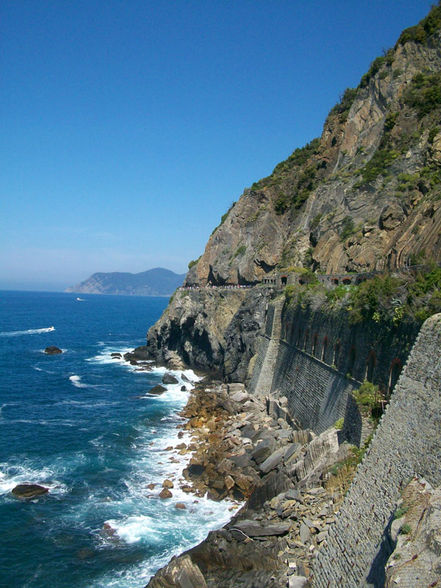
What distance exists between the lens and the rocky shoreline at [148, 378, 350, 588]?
18.0m

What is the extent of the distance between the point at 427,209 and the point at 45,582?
30659 mm

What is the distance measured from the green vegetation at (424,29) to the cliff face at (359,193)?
0.42 ft

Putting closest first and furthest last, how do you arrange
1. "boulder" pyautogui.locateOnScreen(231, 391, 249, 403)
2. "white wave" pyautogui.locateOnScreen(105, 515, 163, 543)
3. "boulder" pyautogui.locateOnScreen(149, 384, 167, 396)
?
"white wave" pyautogui.locateOnScreen(105, 515, 163, 543), "boulder" pyautogui.locateOnScreen(231, 391, 249, 403), "boulder" pyautogui.locateOnScreen(149, 384, 167, 396)

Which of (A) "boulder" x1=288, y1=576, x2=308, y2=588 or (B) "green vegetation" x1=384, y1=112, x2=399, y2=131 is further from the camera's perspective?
(B) "green vegetation" x1=384, y1=112, x2=399, y2=131

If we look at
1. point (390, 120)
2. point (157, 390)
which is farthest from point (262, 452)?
point (390, 120)

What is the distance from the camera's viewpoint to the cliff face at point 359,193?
4038 centimetres

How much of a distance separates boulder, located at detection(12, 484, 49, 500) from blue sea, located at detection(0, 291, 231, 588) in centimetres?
36

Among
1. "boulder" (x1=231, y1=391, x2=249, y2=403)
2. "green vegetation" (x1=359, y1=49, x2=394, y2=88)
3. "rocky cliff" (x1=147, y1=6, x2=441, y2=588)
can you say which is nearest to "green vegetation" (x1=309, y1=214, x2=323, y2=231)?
"rocky cliff" (x1=147, y1=6, x2=441, y2=588)

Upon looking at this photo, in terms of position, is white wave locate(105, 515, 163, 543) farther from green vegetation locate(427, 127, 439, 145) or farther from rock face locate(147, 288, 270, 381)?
green vegetation locate(427, 127, 439, 145)

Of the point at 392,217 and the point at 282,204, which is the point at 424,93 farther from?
the point at 282,204

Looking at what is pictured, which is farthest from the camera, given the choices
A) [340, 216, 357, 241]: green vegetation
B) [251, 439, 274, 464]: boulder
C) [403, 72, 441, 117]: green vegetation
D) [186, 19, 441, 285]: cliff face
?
[340, 216, 357, 241]: green vegetation

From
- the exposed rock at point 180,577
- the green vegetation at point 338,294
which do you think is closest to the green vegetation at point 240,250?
the green vegetation at point 338,294

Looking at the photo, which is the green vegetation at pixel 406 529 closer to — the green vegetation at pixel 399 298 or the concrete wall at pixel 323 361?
the green vegetation at pixel 399 298

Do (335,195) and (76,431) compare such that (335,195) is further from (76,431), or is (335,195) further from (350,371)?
(76,431)
